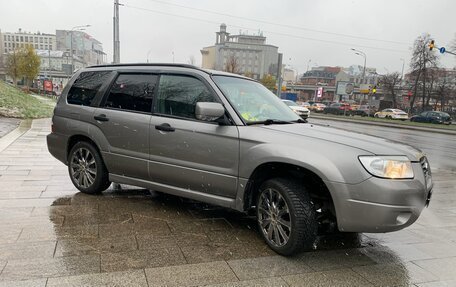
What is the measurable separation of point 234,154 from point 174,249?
1.09m

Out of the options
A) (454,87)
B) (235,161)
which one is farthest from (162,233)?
(454,87)

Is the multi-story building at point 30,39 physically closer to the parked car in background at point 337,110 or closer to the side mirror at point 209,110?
the parked car in background at point 337,110

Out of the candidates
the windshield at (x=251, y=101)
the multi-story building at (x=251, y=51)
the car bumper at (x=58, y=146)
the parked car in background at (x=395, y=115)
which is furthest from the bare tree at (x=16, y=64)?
the multi-story building at (x=251, y=51)

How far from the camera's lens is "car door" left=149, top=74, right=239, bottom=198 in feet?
12.9

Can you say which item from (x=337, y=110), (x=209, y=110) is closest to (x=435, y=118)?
(x=337, y=110)

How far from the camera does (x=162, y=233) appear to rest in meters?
4.07

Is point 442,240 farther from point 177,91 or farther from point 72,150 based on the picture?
point 72,150

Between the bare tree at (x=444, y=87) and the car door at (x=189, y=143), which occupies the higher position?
the bare tree at (x=444, y=87)

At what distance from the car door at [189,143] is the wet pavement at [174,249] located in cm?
56

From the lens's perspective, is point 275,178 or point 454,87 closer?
point 275,178

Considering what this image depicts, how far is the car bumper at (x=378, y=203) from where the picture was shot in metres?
3.18

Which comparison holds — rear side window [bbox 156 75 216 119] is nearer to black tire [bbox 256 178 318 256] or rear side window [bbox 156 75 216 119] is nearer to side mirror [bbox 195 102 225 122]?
side mirror [bbox 195 102 225 122]

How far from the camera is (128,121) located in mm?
4738

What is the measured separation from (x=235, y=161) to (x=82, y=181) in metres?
2.62
